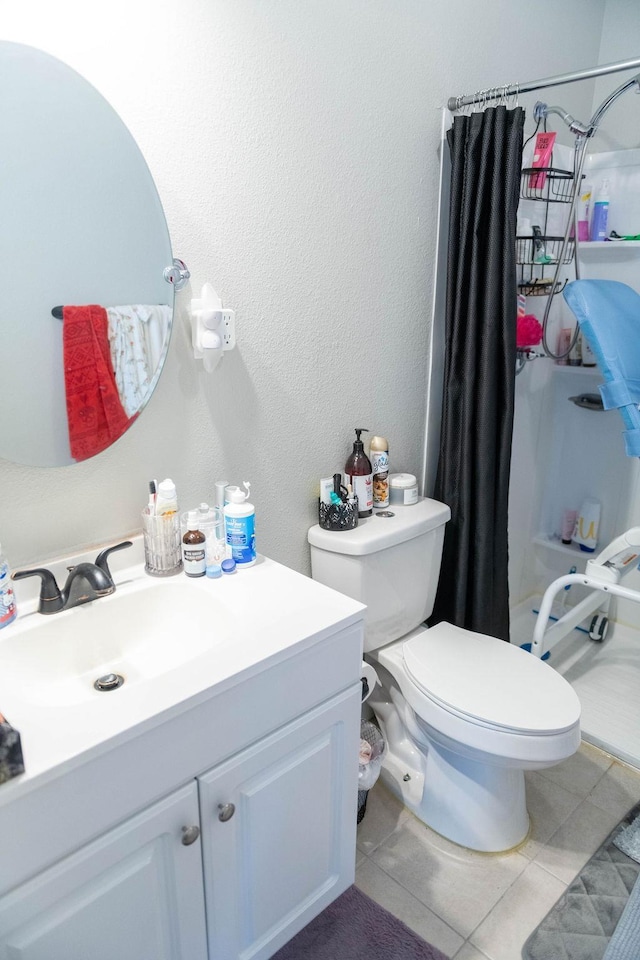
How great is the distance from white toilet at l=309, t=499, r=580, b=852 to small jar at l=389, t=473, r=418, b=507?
0.03 meters

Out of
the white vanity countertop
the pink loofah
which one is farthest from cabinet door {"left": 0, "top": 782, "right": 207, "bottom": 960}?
the pink loofah

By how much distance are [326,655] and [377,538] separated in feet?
1.67

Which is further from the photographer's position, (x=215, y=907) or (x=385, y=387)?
(x=385, y=387)

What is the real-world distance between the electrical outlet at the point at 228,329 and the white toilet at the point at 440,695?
0.56m

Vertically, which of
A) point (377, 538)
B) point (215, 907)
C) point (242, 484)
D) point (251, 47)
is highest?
point (251, 47)

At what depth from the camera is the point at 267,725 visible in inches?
44.0

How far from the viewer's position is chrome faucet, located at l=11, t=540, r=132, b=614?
119 centimetres

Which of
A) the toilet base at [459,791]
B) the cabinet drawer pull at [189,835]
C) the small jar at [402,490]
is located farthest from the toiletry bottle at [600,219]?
the cabinet drawer pull at [189,835]

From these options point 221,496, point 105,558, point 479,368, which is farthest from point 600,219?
point 105,558

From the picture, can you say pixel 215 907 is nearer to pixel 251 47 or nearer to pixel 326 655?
pixel 326 655

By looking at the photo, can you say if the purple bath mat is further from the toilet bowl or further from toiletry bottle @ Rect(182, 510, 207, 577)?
toiletry bottle @ Rect(182, 510, 207, 577)

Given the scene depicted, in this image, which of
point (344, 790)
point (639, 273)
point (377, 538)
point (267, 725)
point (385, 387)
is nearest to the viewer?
point (267, 725)

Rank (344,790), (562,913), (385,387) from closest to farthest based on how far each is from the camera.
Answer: (344,790) → (562,913) → (385,387)

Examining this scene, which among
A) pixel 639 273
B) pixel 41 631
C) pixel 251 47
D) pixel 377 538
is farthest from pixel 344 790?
pixel 639 273
